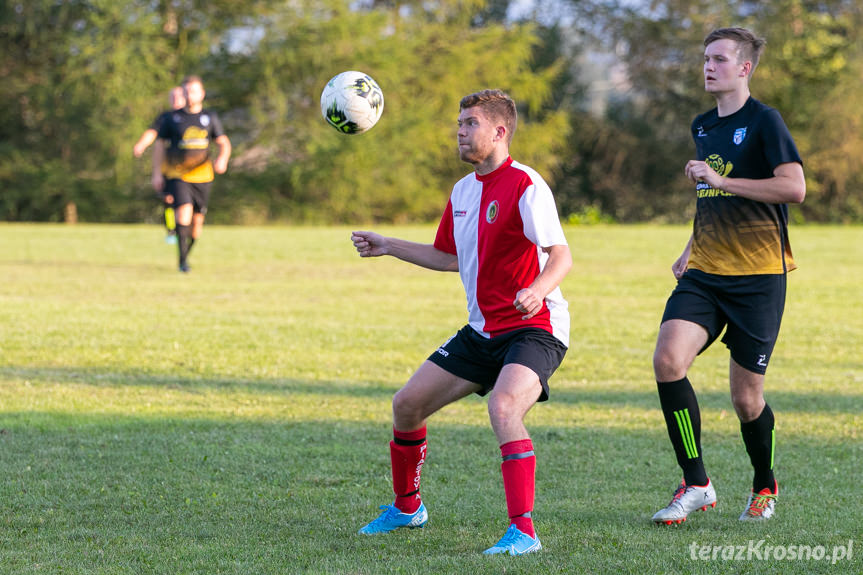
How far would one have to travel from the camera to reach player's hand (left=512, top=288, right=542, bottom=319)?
4.49 m

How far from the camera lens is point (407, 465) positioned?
5094 mm

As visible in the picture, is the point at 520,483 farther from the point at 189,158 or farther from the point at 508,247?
the point at 189,158

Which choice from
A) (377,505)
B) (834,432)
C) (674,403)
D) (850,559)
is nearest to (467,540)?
(377,505)

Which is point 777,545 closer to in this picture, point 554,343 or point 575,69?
point 554,343

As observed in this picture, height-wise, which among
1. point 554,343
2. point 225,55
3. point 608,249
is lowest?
point 608,249

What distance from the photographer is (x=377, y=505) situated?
5488 mm

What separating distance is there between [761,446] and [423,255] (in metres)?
1.98

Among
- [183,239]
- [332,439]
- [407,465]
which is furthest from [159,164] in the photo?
[407,465]

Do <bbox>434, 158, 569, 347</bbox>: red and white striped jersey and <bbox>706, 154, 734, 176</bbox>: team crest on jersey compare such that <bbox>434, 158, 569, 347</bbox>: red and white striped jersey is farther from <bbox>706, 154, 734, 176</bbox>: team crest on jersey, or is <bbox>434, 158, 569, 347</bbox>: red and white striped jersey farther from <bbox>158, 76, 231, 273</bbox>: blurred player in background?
<bbox>158, 76, 231, 273</bbox>: blurred player in background

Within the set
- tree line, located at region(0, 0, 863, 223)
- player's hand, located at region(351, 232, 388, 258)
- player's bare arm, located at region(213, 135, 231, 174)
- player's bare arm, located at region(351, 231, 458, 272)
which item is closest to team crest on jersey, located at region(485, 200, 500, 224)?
player's bare arm, located at region(351, 231, 458, 272)

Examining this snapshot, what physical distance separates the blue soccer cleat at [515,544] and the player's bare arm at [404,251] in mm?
1377

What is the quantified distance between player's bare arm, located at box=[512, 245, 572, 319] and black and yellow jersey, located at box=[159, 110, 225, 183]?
12.1m

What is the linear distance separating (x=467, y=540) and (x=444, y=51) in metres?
41.4

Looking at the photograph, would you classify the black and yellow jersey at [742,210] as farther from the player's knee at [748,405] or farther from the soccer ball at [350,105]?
the soccer ball at [350,105]
